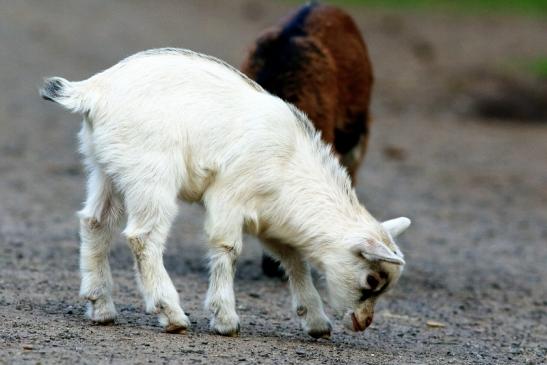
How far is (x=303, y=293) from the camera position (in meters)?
7.42

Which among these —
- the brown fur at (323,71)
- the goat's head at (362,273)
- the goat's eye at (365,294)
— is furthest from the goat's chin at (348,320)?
the brown fur at (323,71)

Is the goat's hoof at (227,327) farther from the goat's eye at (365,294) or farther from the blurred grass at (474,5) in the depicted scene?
the blurred grass at (474,5)

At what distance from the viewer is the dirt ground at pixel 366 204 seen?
7.01m

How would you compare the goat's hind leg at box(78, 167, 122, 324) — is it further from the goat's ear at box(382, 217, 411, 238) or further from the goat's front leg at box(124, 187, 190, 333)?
the goat's ear at box(382, 217, 411, 238)

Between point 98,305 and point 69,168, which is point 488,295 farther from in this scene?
point 69,168

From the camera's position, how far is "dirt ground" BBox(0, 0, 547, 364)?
23.0 feet

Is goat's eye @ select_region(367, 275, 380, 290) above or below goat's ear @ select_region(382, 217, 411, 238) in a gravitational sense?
below

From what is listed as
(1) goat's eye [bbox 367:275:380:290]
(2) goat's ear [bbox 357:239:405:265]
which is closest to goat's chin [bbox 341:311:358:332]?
(1) goat's eye [bbox 367:275:380:290]

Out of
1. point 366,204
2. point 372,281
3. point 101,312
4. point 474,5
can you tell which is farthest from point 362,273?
point 474,5

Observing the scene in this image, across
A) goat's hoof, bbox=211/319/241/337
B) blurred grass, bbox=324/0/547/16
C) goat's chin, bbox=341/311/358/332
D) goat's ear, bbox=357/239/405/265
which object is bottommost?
goat's hoof, bbox=211/319/241/337

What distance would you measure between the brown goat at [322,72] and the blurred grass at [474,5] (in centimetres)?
1427

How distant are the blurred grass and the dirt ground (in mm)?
529

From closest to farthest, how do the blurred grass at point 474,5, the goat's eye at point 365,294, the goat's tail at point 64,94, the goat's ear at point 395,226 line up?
the goat's tail at point 64,94, the goat's eye at point 365,294, the goat's ear at point 395,226, the blurred grass at point 474,5

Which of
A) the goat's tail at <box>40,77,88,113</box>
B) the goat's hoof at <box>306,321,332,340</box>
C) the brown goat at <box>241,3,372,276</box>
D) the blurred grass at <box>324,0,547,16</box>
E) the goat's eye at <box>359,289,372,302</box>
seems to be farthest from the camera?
the blurred grass at <box>324,0,547,16</box>
